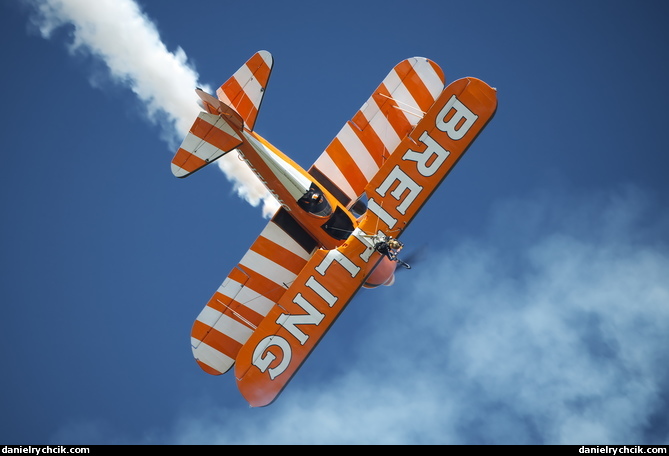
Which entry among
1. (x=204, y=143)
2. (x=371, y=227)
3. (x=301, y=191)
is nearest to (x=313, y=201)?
(x=301, y=191)

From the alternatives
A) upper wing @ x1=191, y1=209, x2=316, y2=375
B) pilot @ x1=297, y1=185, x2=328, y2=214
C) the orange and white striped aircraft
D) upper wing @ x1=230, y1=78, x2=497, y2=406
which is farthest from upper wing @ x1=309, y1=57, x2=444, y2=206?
upper wing @ x1=230, y1=78, x2=497, y2=406

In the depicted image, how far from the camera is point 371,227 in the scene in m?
13.4

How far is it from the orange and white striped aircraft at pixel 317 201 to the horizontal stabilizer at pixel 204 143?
0.02m

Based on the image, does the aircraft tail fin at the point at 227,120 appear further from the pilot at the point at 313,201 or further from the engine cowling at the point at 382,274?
the engine cowling at the point at 382,274

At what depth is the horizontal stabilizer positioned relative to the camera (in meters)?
14.1

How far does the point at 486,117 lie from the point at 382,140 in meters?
2.80

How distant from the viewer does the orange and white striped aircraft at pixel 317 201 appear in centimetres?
1331

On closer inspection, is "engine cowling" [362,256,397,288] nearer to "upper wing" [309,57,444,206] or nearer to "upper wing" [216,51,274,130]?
"upper wing" [309,57,444,206]

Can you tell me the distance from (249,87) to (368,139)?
10.2ft

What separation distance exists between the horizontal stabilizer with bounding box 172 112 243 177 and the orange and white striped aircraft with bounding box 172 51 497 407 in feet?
0.07

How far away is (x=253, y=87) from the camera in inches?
554

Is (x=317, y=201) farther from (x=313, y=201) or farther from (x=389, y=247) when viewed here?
(x=389, y=247)
